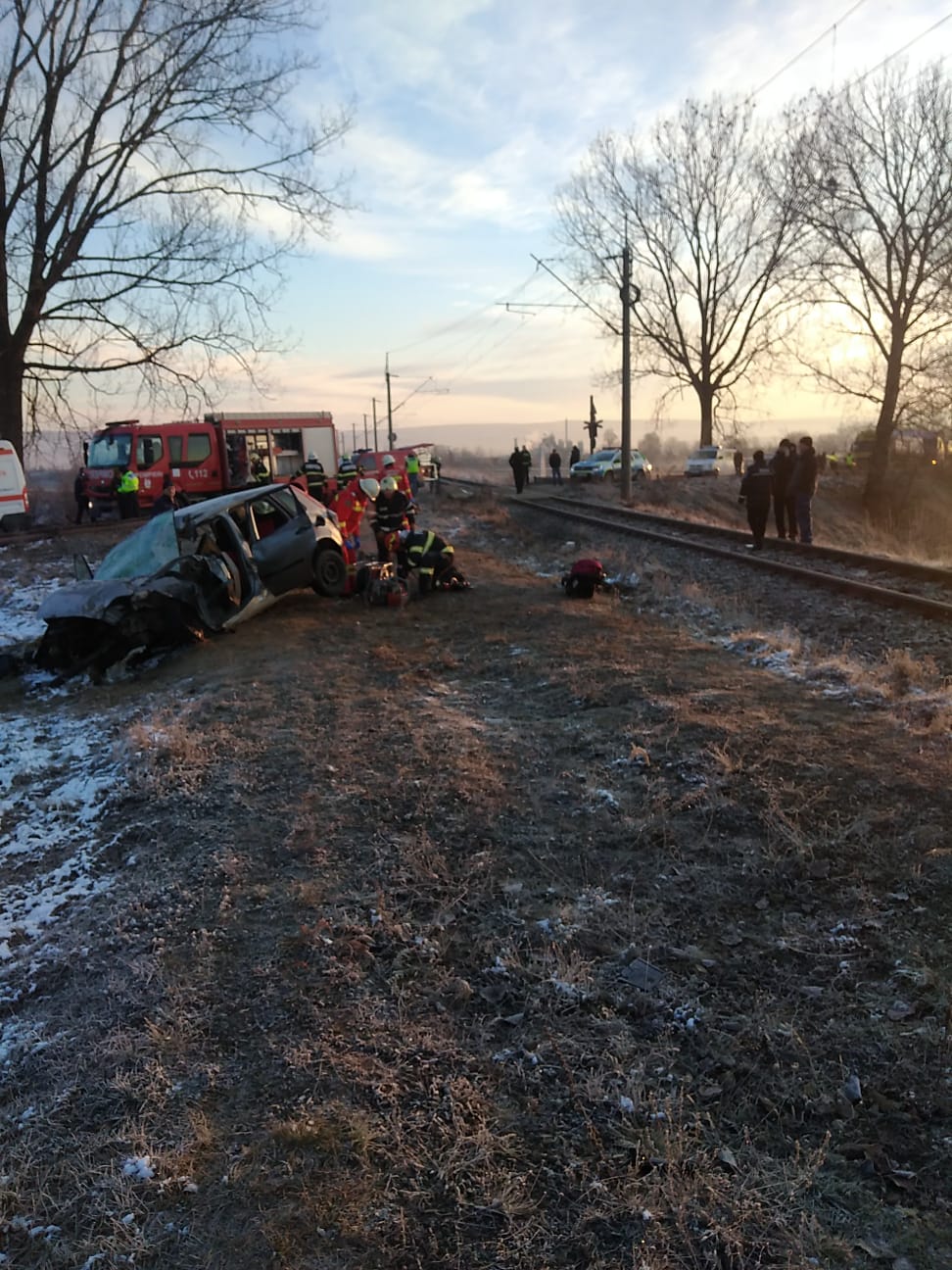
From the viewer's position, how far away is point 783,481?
49.6 ft

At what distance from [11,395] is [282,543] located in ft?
50.9

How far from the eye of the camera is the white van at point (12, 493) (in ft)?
68.6

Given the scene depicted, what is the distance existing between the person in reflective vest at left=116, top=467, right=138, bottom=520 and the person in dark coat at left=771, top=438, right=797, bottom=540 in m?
15.6

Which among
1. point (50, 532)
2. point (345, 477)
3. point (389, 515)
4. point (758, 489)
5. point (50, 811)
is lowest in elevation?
point (50, 811)

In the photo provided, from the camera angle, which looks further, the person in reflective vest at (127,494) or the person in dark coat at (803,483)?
the person in reflective vest at (127,494)

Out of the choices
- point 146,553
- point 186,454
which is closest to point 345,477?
point 146,553

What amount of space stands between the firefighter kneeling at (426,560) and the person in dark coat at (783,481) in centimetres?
606

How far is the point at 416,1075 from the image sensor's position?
9.32 feet

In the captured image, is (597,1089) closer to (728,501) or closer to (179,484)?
(179,484)

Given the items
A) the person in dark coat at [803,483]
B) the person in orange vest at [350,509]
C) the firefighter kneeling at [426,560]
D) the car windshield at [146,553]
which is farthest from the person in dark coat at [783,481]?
the car windshield at [146,553]

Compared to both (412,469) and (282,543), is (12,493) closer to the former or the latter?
(412,469)

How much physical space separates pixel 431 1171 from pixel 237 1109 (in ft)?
2.25

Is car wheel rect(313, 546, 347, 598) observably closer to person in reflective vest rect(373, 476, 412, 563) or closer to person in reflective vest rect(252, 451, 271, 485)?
person in reflective vest rect(373, 476, 412, 563)

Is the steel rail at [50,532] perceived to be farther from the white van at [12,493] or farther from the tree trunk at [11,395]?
the tree trunk at [11,395]
